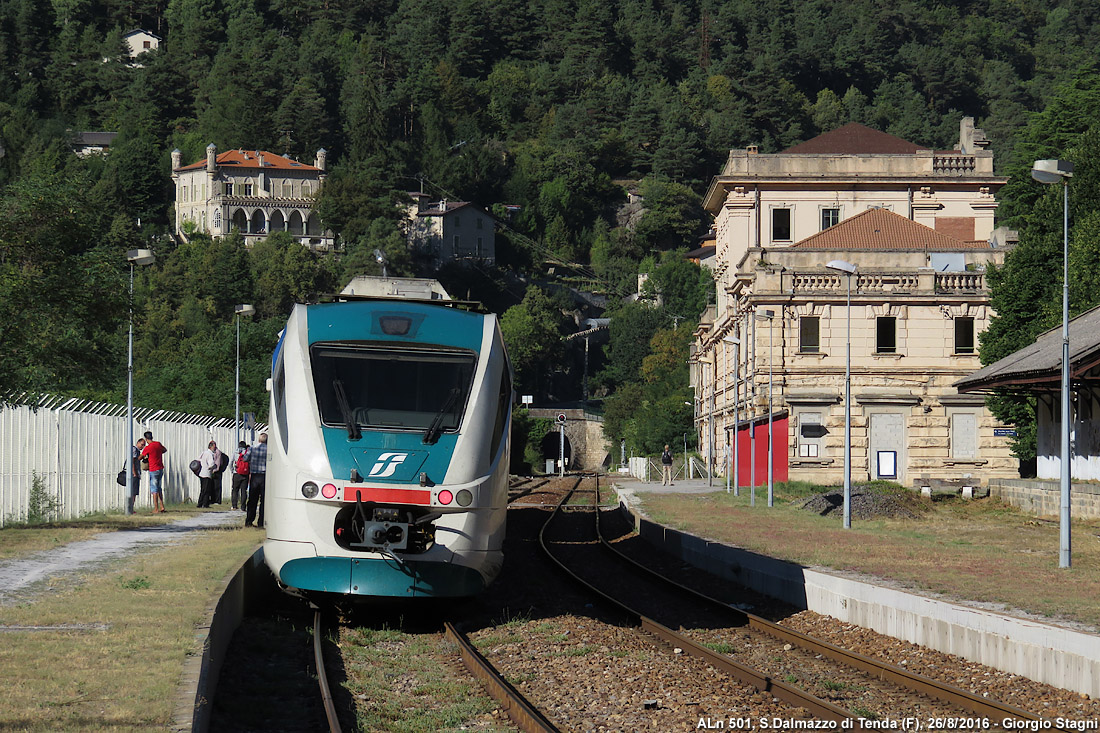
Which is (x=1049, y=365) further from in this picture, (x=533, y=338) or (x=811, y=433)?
(x=533, y=338)

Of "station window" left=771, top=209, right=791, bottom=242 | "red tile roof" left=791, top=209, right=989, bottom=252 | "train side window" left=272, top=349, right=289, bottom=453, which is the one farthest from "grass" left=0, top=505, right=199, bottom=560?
"station window" left=771, top=209, right=791, bottom=242

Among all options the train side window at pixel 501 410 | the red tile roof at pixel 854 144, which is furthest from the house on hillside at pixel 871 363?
the train side window at pixel 501 410

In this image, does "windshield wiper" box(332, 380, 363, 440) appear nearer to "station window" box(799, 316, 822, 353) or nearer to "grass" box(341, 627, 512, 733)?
"grass" box(341, 627, 512, 733)

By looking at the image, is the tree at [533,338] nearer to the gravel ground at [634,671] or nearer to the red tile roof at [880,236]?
the red tile roof at [880,236]

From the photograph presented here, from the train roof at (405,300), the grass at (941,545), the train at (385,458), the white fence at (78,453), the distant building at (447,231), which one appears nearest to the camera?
the train at (385,458)

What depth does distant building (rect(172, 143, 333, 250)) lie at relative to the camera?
17350cm

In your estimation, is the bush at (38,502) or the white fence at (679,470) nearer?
the bush at (38,502)

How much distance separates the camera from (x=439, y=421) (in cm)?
1558

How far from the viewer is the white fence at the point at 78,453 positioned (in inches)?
1035

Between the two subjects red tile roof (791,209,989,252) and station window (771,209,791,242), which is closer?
red tile roof (791,209,989,252)

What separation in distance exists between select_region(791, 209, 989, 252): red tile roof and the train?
4712cm

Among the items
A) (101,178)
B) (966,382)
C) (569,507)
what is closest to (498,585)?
(966,382)

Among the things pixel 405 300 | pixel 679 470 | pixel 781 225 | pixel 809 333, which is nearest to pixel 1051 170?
pixel 405 300

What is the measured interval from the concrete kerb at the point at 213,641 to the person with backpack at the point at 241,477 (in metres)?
12.2
